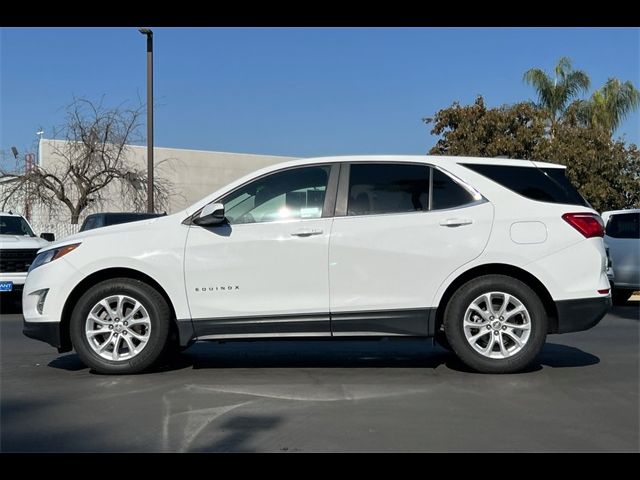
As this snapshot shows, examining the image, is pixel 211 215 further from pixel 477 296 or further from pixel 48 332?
pixel 477 296

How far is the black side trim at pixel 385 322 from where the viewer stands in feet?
19.4

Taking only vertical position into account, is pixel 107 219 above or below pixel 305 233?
above

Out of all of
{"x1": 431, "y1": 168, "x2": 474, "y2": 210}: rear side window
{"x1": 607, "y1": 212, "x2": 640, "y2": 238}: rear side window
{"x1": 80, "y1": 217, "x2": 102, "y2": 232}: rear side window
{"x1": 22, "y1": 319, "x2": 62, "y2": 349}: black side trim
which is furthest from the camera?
{"x1": 80, "y1": 217, "x2": 102, "y2": 232}: rear side window

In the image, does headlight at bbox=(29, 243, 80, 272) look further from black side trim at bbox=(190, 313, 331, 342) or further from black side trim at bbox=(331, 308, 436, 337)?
black side trim at bbox=(331, 308, 436, 337)

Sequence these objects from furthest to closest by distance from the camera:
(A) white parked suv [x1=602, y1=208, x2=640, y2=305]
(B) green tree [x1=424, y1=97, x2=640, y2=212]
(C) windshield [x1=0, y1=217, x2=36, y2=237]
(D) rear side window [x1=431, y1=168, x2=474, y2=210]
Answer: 1. (B) green tree [x1=424, y1=97, x2=640, y2=212]
2. (C) windshield [x1=0, y1=217, x2=36, y2=237]
3. (A) white parked suv [x1=602, y1=208, x2=640, y2=305]
4. (D) rear side window [x1=431, y1=168, x2=474, y2=210]

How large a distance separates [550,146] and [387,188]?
18.4 metres

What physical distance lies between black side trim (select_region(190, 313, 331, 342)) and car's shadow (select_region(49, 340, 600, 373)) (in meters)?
0.67

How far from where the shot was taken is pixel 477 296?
5.95m

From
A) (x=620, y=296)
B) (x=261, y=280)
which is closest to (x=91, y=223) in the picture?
(x=261, y=280)

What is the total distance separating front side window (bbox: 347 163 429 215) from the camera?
6.10 metres

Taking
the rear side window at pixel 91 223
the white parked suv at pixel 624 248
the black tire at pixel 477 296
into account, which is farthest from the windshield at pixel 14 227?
the white parked suv at pixel 624 248

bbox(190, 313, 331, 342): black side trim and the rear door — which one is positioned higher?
the rear door

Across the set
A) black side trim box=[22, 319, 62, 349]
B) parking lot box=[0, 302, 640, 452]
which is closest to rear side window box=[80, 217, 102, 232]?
parking lot box=[0, 302, 640, 452]
